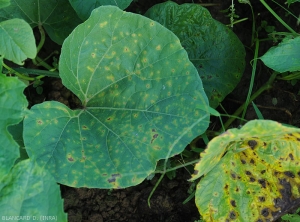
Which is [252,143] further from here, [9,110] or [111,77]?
[9,110]

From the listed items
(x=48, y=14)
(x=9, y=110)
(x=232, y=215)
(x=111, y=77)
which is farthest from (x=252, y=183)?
(x=48, y=14)

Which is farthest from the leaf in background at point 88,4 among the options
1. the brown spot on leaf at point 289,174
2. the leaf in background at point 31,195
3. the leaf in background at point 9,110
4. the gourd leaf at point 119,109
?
the brown spot on leaf at point 289,174

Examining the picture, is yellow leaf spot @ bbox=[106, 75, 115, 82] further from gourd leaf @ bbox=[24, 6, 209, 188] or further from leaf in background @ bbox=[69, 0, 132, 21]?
leaf in background @ bbox=[69, 0, 132, 21]

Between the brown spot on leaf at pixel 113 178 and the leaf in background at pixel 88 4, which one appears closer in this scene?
the brown spot on leaf at pixel 113 178

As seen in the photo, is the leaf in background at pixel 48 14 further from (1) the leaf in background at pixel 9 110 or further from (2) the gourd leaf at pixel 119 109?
(1) the leaf in background at pixel 9 110

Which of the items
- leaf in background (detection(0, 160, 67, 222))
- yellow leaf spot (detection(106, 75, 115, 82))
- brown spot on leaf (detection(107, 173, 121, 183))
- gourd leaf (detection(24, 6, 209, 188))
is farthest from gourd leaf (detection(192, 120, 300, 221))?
leaf in background (detection(0, 160, 67, 222))
